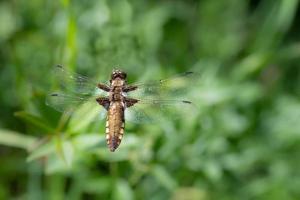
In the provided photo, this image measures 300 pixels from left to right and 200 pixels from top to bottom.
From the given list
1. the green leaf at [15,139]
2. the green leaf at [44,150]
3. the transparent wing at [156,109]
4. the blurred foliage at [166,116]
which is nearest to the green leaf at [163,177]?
the blurred foliage at [166,116]

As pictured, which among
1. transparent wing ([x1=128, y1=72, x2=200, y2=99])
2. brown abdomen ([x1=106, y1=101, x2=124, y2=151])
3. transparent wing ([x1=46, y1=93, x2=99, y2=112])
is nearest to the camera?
brown abdomen ([x1=106, y1=101, x2=124, y2=151])

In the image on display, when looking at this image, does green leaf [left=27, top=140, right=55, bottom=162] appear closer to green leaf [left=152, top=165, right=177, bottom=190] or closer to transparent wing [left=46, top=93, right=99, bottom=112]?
transparent wing [left=46, top=93, right=99, bottom=112]

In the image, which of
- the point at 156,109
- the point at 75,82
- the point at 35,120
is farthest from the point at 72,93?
the point at 156,109

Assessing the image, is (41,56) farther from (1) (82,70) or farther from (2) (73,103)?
(2) (73,103)

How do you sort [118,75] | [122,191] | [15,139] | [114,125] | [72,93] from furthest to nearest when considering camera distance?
[15,139] < [122,191] < [118,75] < [72,93] < [114,125]

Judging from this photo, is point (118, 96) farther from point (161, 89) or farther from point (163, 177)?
point (163, 177)

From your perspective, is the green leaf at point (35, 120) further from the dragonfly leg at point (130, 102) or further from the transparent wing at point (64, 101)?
the dragonfly leg at point (130, 102)

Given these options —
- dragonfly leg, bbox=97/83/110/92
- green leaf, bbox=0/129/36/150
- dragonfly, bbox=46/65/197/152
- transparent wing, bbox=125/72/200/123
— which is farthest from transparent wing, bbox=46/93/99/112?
green leaf, bbox=0/129/36/150
